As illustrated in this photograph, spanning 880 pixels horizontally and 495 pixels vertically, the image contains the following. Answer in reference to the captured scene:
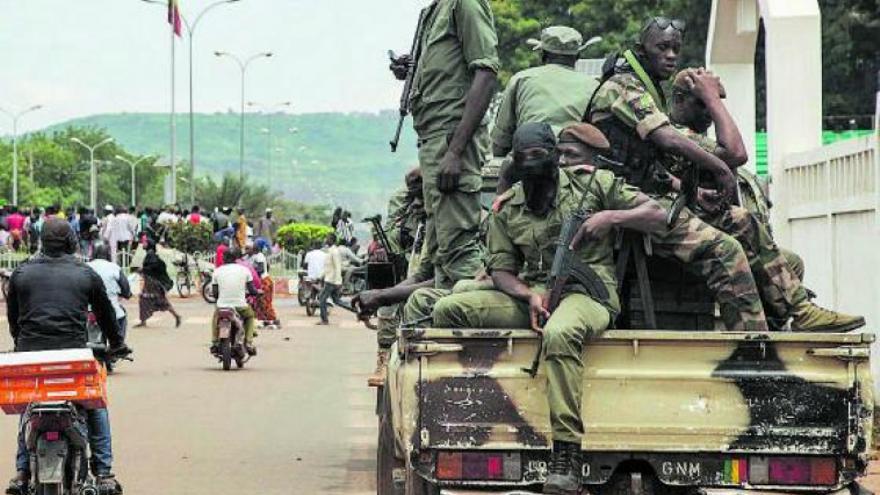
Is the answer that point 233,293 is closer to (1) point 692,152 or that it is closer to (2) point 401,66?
(2) point 401,66

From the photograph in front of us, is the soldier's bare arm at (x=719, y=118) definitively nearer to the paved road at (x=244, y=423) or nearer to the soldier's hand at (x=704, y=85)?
the soldier's hand at (x=704, y=85)

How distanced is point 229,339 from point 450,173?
40.2 feet

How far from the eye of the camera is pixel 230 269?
898 inches

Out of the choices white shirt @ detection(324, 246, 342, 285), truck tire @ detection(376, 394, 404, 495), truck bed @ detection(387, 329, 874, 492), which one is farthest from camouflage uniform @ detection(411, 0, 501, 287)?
white shirt @ detection(324, 246, 342, 285)

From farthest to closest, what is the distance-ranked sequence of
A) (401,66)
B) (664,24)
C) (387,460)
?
1. (401,66)
2. (387,460)
3. (664,24)

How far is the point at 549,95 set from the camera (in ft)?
34.2

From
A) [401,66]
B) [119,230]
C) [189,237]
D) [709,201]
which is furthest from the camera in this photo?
[189,237]

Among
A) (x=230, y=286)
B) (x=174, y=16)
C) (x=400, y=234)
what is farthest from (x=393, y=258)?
(x=174, y=16)

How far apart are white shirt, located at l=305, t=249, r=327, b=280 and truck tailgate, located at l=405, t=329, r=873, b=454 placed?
29791 millimetres

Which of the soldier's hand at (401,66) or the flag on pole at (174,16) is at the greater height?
the flag on pole at (174,16)

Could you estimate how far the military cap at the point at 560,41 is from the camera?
35.4ft

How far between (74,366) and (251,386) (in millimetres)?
10555

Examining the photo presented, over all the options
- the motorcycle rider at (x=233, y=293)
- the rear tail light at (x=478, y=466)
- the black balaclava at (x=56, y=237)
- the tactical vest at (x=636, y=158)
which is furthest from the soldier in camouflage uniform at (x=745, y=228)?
the motorcycle rider at (x=233, y=293)

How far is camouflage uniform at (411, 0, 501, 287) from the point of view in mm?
10562
